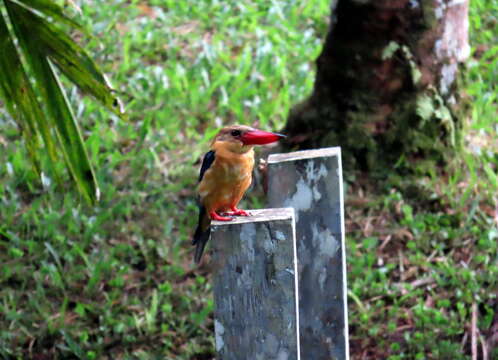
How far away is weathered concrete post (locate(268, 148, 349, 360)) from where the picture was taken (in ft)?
8.57

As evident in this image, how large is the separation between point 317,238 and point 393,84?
2.53 metres

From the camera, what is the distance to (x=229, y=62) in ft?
21.1

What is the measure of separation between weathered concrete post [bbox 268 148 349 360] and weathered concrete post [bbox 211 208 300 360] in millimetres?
398

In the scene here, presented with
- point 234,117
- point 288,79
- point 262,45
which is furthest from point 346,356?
point 262,45

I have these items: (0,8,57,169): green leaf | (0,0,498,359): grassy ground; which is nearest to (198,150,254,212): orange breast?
(0,8,57,169): green leaf

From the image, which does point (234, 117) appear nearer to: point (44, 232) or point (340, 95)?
point (340, 95)

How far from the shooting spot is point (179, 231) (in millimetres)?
4840

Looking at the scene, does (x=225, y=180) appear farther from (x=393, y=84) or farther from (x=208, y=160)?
(x=393, y=84)

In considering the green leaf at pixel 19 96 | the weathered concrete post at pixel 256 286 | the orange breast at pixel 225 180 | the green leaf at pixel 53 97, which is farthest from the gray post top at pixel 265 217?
the green leaf at pixel 19 96

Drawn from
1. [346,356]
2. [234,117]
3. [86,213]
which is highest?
[234,117]

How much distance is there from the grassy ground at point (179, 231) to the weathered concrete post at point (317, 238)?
1.20 metres

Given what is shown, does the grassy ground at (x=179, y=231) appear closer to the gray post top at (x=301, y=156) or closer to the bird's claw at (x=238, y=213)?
the bird's claw at (x=238, y=213)

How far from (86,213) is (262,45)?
2.39 m

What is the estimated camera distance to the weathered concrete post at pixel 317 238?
2611mm
